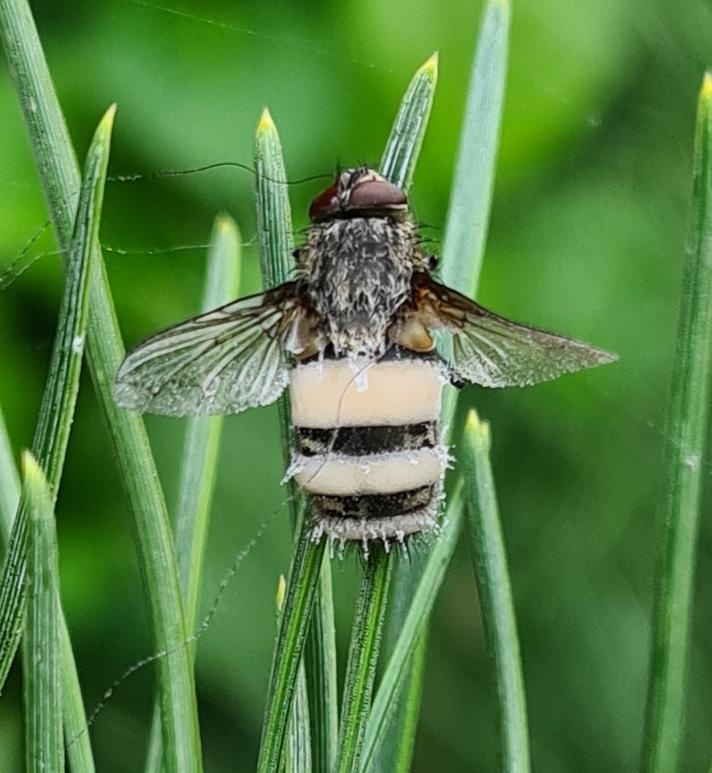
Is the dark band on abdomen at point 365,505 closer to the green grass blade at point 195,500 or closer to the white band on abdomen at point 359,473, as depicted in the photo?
the white band on abdomen at point 359,473

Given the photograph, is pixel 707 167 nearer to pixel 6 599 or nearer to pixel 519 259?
pixel 6 599

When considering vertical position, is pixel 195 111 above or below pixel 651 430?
above

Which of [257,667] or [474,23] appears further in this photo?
[474,23]

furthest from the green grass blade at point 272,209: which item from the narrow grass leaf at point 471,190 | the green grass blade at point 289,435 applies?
the narrow grass leaf at point 471,190

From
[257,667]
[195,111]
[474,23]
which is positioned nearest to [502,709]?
[257,667]

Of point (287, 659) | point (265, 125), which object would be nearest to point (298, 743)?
point (287, 659)

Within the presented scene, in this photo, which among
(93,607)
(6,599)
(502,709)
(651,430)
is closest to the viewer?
(6,599)

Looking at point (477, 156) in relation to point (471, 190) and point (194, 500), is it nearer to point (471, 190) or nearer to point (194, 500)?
point (471, 190)

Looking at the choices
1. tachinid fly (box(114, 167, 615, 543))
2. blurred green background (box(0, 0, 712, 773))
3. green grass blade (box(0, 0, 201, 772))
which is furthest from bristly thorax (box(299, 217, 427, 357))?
blurred green background (box(0, 0, 712, 773))
